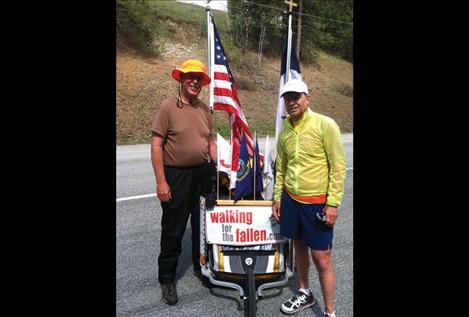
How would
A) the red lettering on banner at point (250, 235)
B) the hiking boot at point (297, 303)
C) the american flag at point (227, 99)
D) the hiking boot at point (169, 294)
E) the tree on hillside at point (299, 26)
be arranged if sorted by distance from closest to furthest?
the hiking boot at point (297, 303)
the hiking boot at point (169, 294)
the red lettering on banner at point (250, 235)
the american flag at point (227, 99)
the tree on hillside at point (299, 26)

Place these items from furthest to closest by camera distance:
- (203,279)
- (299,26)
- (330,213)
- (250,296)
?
1. (299,26)
2. (203,279)
3. (250,296)
4. (330,213)

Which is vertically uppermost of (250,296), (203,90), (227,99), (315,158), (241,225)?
(203,90)

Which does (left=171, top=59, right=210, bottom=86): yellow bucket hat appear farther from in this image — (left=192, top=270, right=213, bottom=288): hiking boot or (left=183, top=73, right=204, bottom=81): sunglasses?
(left=192, top=270, right=213, bottom=288): hiking boot

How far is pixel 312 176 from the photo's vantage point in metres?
2.75

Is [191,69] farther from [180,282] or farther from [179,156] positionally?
[180,282]

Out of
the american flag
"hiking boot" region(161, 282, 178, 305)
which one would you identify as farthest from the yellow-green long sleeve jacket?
"hiking boot" region(161, 282, 178, 305)

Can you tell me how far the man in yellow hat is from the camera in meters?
3.13

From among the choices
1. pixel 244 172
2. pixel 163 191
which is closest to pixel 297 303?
pixel 244 172

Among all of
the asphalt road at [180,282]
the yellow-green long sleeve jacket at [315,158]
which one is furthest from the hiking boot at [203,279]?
the yellow-green long sleeve jacket at [315,158]

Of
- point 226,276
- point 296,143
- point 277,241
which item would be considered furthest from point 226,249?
point 296,143

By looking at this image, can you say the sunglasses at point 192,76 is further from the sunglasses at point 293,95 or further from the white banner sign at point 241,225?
the white banner sign at point 241,225

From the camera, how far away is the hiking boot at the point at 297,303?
3.05 m

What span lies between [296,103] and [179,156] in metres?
1.15

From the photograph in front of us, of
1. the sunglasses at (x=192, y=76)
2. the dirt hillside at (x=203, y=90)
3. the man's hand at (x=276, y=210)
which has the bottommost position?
the man's hand at (x=276, y=210)
